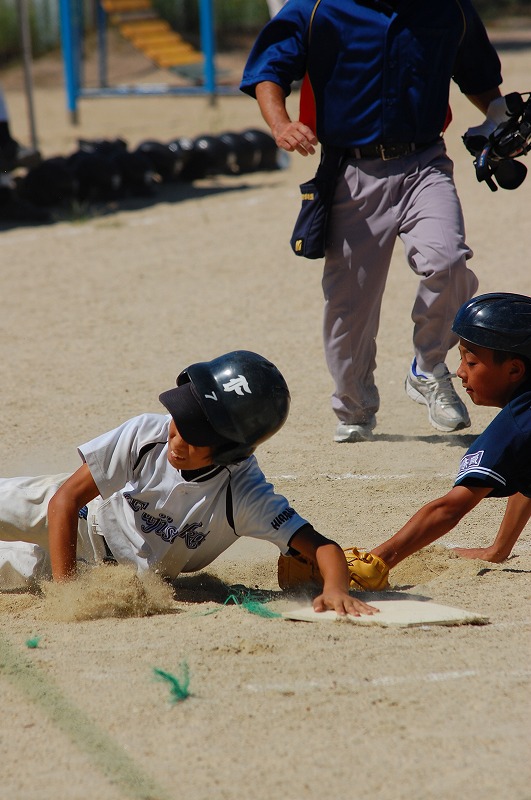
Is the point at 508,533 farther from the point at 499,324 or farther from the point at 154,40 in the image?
the point at 154,40

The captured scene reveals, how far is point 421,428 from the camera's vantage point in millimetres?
→ 5859

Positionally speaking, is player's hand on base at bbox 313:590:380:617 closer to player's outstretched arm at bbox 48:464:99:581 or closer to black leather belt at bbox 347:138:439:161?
player's outstretched arm at bbox 48:464:99:581

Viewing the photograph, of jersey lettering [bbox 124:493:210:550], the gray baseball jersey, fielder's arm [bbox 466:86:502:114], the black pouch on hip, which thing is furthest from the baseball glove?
fielder's arm [bbox 466:86:502:114]

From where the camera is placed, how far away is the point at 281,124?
5016 mm

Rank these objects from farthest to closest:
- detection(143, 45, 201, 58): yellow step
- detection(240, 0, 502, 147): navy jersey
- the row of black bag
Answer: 1. detection(143, 45, 201, 58): yellow step
2. the row of black bag
3. detection(240, 0, 502, 147): navy jersey

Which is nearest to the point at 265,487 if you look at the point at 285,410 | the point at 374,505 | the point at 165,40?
the point at 285,410

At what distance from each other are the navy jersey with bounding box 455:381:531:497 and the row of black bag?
918cm

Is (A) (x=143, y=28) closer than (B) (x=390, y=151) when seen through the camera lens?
No

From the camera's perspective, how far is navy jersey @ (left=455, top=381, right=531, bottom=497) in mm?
3611

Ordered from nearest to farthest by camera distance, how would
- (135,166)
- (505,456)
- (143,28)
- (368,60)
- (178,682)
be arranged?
(178,682), (505,456), (368,60), (135,166), (143,28)

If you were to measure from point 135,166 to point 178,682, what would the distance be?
10.3 m

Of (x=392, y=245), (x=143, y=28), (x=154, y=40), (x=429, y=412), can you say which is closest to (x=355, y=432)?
(x=429, y=412)

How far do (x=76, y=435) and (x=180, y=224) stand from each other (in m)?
6.09

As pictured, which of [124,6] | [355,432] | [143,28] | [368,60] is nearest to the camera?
[368,60]
